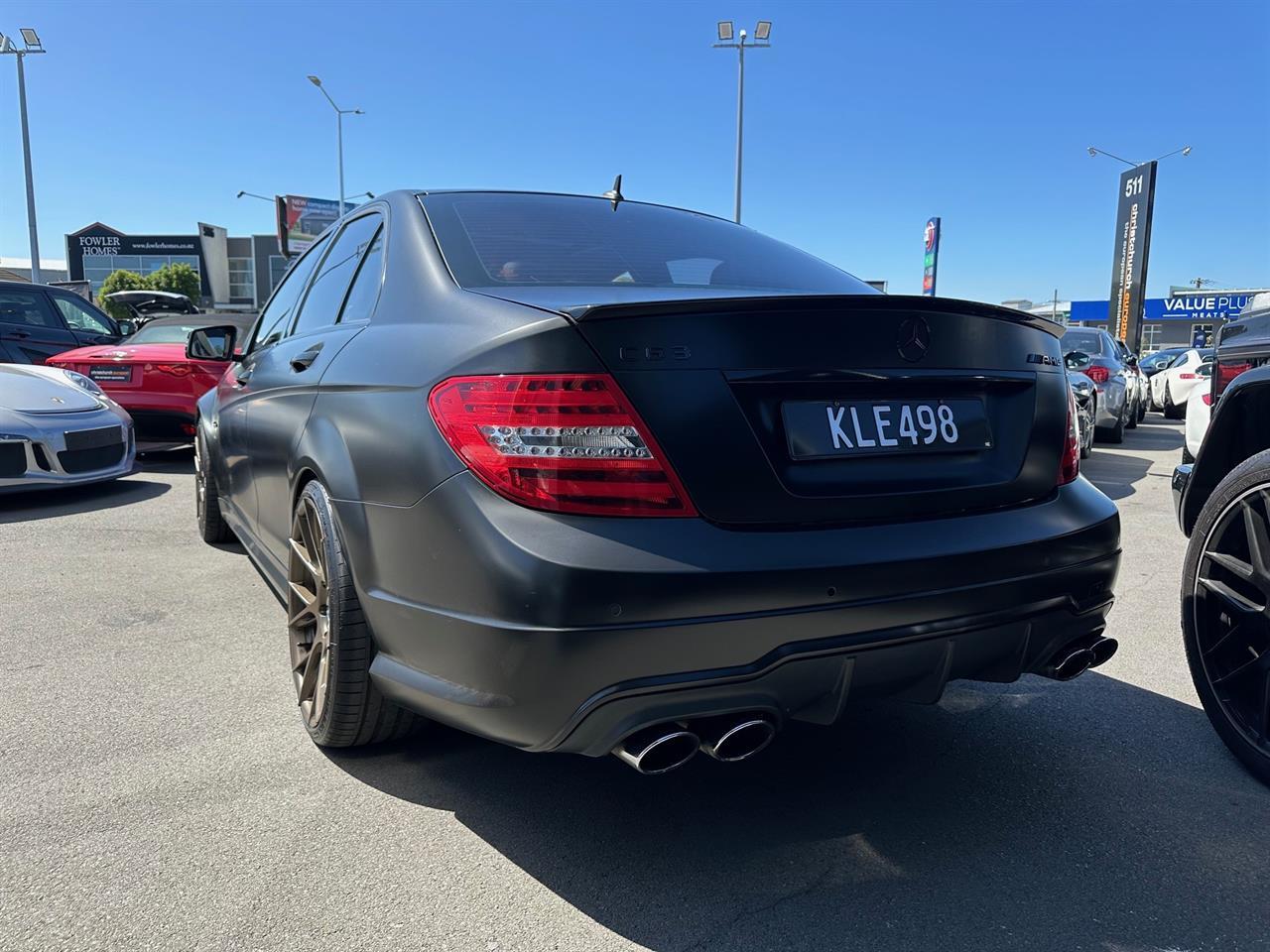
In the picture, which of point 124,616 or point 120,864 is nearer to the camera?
point 120,864

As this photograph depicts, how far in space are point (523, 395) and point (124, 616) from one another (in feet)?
9.56

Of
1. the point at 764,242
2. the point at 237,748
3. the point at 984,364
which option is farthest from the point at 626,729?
the point at 764,242

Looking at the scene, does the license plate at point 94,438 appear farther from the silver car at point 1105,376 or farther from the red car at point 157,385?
the silver car at point 1105,376

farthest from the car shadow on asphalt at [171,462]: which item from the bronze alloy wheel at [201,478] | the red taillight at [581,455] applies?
the red taillight at [581,455]

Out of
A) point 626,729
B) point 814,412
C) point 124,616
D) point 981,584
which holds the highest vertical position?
point 814,412

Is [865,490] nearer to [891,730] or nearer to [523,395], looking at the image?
[523,395]

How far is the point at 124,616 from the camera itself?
12.5ft

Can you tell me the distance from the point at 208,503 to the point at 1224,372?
15.1 feet

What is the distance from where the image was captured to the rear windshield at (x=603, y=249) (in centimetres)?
235

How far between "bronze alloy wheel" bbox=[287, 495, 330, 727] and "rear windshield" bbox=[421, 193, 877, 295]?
0.81 m

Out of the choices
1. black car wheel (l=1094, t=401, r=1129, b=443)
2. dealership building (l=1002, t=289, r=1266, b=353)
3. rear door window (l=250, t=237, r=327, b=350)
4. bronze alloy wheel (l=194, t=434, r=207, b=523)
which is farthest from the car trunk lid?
dealership building (l=1002, t=289, r=1266, b=353)

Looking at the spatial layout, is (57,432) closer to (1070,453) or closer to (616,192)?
(616,192)

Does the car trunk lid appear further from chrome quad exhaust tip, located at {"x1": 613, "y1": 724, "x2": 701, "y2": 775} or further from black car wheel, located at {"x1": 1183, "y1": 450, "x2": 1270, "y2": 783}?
black car wheel, located at {"x1": 1183, "y1": 450, "x2": 1270, "y2": 783}

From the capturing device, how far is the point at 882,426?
194 cm
